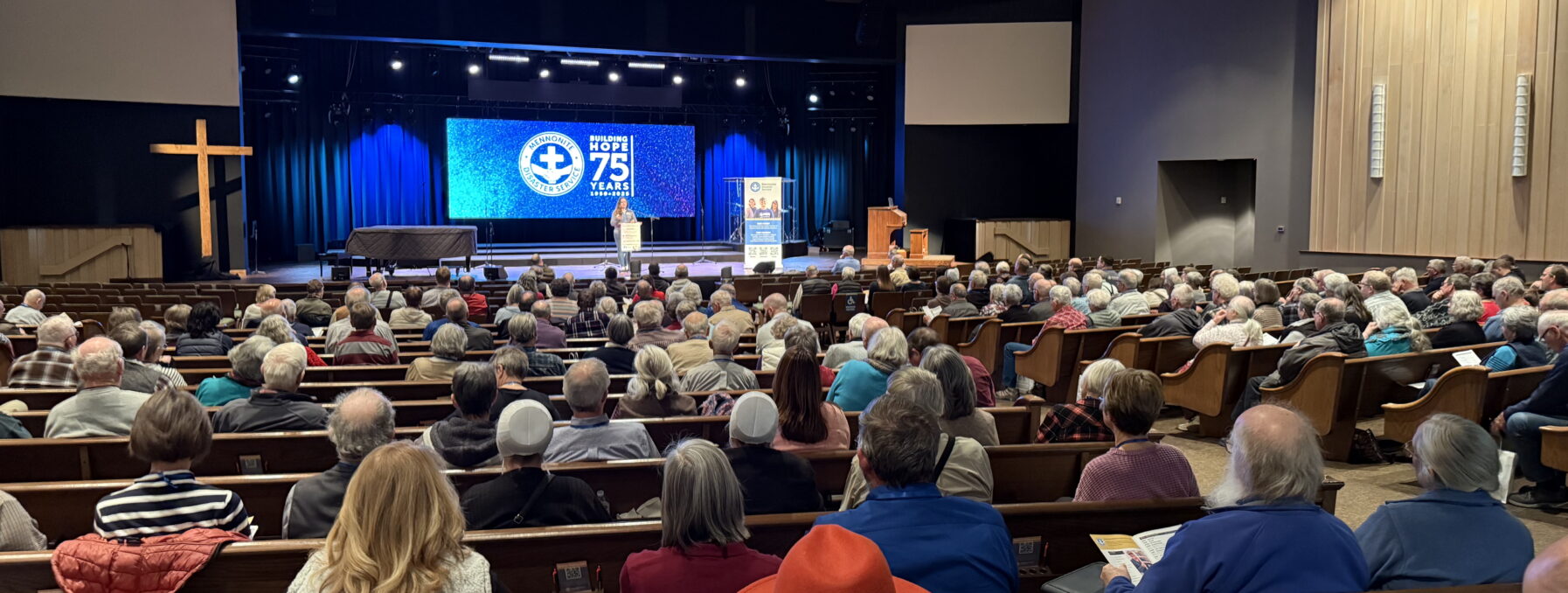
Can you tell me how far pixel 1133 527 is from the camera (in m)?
2.88

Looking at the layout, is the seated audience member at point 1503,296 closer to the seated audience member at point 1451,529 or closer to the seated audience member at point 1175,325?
the seated audience member at point 1175,325

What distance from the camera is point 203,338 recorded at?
6.36 metres

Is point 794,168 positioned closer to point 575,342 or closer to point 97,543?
point 575,342

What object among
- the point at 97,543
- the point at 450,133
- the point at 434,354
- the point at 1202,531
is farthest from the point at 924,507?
the point at 450,133

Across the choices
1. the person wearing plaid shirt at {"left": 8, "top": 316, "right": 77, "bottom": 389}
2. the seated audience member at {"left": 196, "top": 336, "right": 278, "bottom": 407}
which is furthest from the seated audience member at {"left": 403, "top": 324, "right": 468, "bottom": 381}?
the person wearing plaid shirt at {"left": 8, "top": 316, "right": 77, "bottom": 389}

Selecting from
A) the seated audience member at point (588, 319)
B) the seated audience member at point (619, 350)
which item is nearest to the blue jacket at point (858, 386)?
the seated audience member at point (619, 350)

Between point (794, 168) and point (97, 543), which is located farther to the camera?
point (794, 168)

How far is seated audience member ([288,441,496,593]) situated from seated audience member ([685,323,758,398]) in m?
3.08

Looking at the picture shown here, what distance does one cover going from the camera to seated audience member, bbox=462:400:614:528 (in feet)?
8.94

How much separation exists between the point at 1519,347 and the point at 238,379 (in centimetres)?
590

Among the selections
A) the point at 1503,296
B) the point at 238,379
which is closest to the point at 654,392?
the point at 238,379

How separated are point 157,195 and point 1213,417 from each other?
14310mm

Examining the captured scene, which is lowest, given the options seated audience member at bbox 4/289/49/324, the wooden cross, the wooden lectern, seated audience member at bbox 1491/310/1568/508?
seated audience member at bbox 1491/310/1568/508

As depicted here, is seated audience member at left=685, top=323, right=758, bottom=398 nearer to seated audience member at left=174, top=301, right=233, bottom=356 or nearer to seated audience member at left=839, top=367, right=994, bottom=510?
seated audience member at left=839, top=367, right=994, bottom=510
